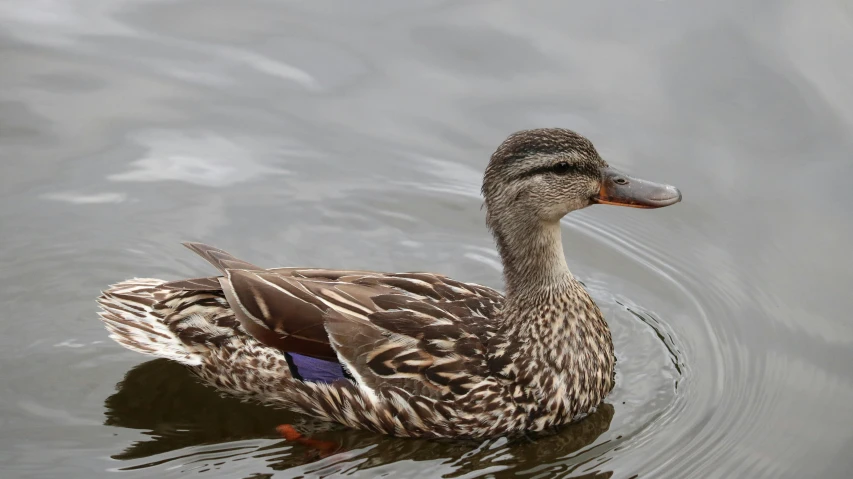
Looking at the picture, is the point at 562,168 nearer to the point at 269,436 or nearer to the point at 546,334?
the point at 546,334

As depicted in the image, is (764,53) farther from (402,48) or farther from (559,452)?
(559,452)

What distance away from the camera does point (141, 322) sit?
7.69 meters

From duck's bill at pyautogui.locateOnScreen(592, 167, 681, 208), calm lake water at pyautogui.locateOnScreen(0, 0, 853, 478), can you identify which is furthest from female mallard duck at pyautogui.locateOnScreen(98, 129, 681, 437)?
calm lake water at pyautogui.locateOnScreen(0, 0, 853, 478)

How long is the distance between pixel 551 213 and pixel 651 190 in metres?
0.66

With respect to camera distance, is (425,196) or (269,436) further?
(425,196)

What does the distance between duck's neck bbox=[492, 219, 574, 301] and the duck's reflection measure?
0.93 m

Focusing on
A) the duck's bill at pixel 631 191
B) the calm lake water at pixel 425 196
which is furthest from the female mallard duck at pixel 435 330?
the calm lake water at pixel 425 196

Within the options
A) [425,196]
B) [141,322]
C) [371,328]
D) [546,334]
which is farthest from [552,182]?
[141,322]

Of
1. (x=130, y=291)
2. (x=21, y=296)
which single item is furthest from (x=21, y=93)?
(x=130, y=291)

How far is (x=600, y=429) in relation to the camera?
743cm

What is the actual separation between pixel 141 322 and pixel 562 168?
9.95 ft

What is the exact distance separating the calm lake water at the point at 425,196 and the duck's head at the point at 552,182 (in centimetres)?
144

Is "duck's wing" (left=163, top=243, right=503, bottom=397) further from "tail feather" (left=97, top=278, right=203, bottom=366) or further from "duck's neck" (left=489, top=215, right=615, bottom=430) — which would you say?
"tail feather" (left=97, top=278, right=203, bottom=366)

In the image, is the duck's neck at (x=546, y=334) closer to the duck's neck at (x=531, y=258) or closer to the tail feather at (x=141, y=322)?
the duck's neck at (x=531, y=258)
